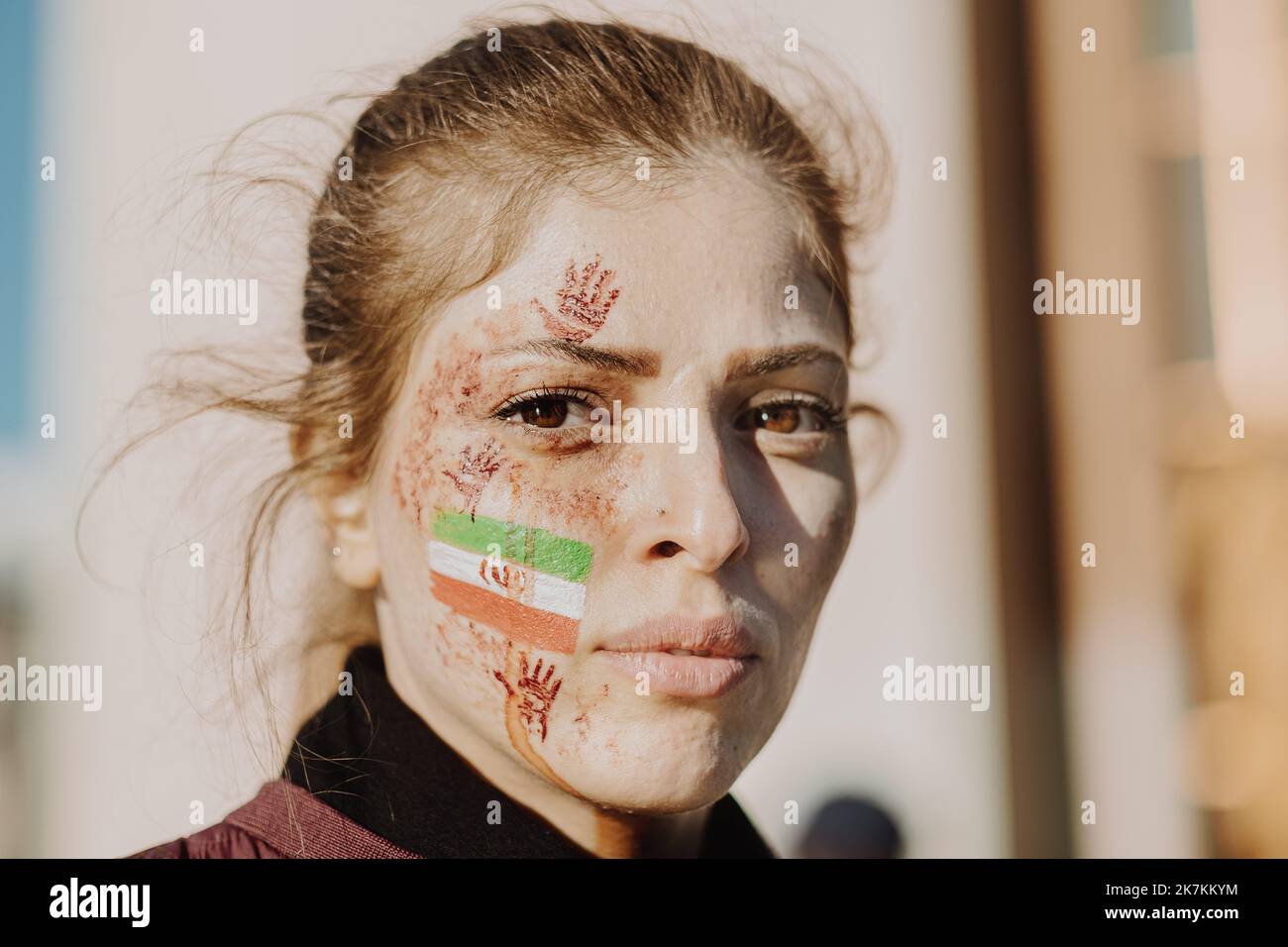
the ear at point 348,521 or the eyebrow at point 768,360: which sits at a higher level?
the eyebrow at point 768,360

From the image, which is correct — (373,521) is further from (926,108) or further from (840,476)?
(926,108)

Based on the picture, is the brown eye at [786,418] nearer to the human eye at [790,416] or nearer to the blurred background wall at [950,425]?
the human eye at [790,416]

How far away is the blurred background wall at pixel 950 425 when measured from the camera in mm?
1771

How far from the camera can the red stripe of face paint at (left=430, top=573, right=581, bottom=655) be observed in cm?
153

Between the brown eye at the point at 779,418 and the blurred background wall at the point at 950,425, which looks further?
the blurred background wall at the point at 950,425

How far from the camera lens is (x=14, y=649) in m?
1.82

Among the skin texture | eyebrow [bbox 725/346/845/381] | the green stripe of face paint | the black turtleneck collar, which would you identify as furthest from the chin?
eyebrow [bbox 725/346/845/381]

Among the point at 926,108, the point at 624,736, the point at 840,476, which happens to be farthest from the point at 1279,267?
the point at 624,736

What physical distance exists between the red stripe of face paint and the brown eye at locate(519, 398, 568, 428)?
11.2 inches

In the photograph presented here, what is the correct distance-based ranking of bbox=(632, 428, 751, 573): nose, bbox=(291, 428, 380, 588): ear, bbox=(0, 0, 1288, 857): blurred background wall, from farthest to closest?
bbox=(0, 0, 1288, 857): blurred background wall < bbox=(291, 428, 380, 588): ear < bbox=(632, 428, 751, 573): nose

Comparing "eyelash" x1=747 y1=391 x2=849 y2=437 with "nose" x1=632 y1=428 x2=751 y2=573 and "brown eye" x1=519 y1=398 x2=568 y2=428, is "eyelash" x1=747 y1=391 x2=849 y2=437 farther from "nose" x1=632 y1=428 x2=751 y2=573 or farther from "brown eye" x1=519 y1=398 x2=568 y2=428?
"brown eye" x1=519 y1=398 x2=568 y2=428

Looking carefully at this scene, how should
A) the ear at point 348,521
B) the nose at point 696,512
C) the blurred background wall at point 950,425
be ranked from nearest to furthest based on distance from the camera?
the nose at point 696,512 → the ear at point 348,521 → the blurred background wall at point 950,425

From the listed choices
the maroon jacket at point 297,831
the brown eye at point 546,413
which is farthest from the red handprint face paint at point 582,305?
the maroon jacket at point 297,831

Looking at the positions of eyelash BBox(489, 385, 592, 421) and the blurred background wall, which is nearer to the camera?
eyelash BBox(489, 385, 592, 421)
